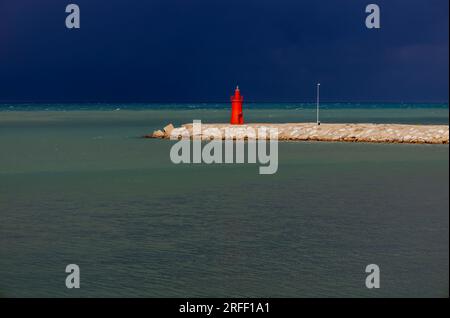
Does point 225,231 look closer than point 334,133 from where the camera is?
Yes

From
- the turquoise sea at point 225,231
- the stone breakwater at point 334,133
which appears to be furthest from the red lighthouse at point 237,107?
the turquoise sea at point 225,231

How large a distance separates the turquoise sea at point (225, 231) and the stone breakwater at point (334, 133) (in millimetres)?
12410

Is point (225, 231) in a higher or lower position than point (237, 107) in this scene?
lower

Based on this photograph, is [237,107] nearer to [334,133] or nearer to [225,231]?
[334,133]

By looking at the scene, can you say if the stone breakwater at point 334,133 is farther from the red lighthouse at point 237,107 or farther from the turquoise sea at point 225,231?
the turquoise sea at point 225,231

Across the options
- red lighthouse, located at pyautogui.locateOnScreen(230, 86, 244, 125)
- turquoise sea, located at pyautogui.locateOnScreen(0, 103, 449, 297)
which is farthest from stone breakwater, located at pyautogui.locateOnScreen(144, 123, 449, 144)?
turquoise sea, located at pyautogui.locateOnScreen(0, 103, 449, 297)

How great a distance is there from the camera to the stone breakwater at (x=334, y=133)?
3525 centimetres

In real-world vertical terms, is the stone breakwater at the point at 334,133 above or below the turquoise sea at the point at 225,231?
above

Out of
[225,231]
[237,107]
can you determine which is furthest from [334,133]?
[225,231]

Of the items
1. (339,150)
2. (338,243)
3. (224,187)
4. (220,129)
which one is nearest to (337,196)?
(224,187)

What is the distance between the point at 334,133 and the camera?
126ft

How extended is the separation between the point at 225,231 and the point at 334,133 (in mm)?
26703

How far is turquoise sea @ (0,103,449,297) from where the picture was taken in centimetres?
927

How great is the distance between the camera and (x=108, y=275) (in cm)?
962
